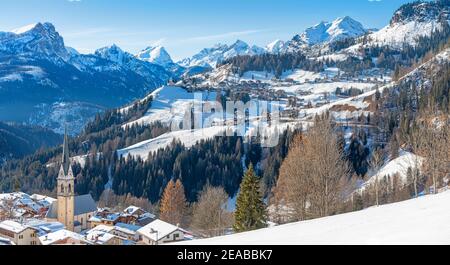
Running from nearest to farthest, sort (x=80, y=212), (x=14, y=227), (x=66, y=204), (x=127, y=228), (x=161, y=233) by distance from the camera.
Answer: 1. (x=161, y=233)
2. (x=14, y=227)
3. (x=127, y=228)
4. (x=66, y=204)
5. (x=80, y=212)

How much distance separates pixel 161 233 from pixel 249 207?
2479cm

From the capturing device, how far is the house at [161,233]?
2500 inches

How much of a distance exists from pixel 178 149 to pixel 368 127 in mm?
61887

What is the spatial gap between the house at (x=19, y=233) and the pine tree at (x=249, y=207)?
41.2m

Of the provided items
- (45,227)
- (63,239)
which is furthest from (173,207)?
(63,239)

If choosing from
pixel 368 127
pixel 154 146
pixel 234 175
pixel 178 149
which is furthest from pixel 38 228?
pixel 368 127

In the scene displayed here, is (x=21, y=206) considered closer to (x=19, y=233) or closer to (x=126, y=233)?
(x=19, y=233)

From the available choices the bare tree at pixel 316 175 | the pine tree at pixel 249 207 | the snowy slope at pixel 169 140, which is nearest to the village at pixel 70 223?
the pine tree at pixel 249 207

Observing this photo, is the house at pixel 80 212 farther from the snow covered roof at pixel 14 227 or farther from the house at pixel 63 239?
the house at pixel 63 239

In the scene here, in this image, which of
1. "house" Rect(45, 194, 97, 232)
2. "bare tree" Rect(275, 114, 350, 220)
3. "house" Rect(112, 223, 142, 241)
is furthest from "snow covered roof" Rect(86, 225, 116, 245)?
"bare tree" Rect(275, 114, 350, 220)

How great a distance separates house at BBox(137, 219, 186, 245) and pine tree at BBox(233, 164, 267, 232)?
21403 millimetres

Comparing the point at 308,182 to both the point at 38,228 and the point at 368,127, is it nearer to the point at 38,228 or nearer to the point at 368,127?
the point at 38,228

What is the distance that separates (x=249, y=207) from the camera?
44219 mm
